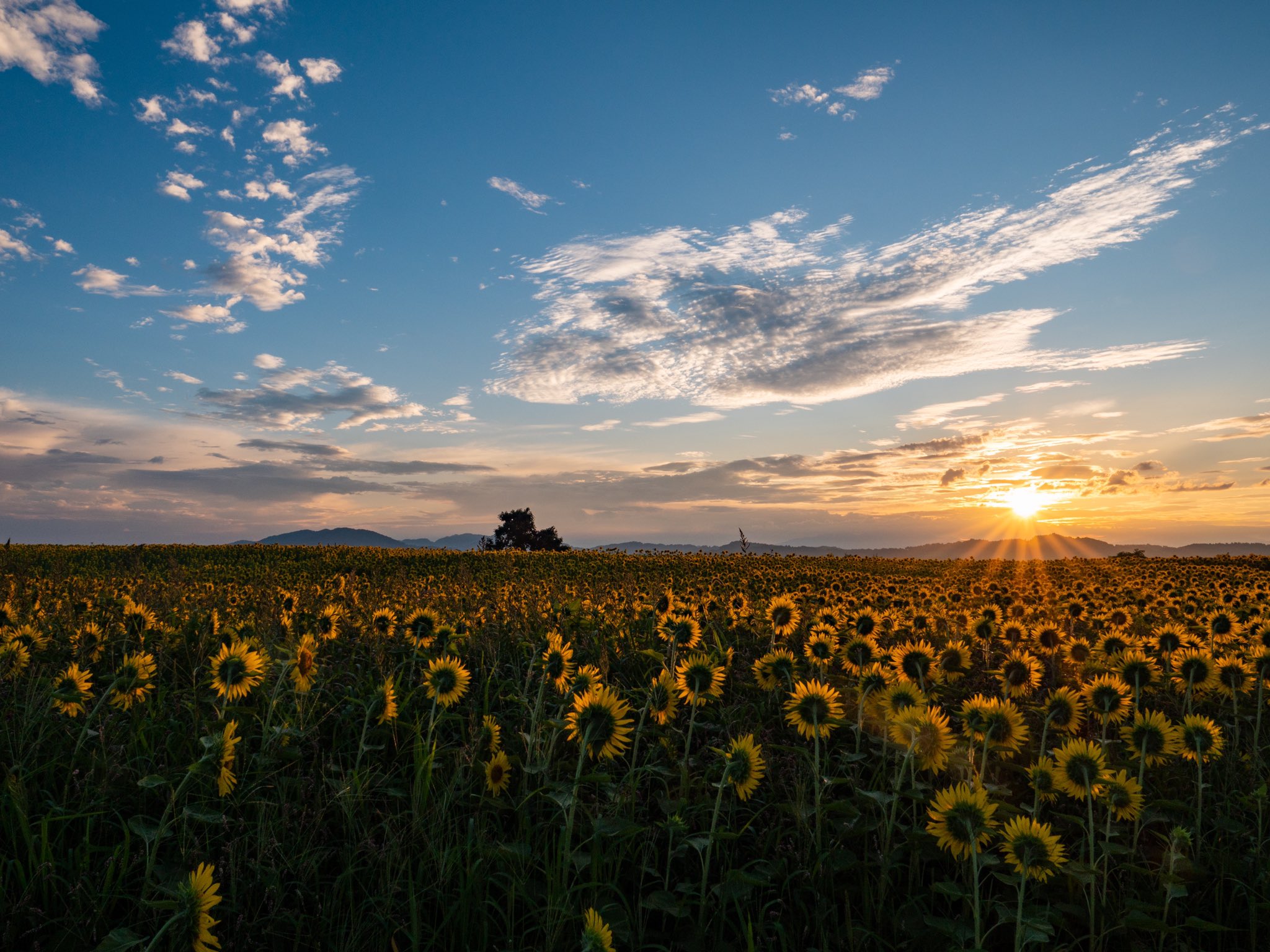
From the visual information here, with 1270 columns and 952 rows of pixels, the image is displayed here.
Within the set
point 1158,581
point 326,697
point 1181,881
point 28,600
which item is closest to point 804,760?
point 1181,881

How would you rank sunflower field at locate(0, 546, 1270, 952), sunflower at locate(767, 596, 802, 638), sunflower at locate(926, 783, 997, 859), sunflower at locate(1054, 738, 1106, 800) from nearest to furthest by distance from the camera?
1. sunflower at locate(926, 783, 997, 859)
2. sunflower field at locate(0, 546, 1270, 952)
3. sunflower at locate(1054, 738, 1106, 800)
4. sunflower at locate(767, 596, 802, 638)

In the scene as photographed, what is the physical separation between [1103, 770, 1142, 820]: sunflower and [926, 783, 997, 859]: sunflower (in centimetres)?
77

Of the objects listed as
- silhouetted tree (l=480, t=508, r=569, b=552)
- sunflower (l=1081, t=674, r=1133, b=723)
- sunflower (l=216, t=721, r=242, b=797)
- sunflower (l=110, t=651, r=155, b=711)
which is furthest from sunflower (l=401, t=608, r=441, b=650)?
silhouetted tree (l=480, t=508, r=569, b=552)

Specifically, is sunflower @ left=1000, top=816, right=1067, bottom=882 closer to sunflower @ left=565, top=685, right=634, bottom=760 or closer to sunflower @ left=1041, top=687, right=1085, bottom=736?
sunflower @ left=1041, top=687, right=1085, bottom=736

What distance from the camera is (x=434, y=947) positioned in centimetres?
284

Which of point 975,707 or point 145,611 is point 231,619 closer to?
point 145,611

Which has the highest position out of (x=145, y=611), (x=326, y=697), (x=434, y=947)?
(x=145, y=611)

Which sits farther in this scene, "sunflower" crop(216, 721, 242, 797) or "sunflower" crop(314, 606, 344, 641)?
"sunflower" crop(314, 606, 344, 641)

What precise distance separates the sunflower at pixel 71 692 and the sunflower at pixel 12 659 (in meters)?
0.32

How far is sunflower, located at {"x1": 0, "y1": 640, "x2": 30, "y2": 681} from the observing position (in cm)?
434

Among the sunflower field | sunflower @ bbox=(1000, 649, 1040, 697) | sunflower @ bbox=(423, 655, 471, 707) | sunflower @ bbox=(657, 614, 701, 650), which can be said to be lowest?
the sunflower field

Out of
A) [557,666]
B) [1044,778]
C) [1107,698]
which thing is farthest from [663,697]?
[1107,698]

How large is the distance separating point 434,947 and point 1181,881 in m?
3.15

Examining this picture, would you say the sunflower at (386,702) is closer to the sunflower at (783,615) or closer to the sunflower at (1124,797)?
the sunflower at (783,615)
